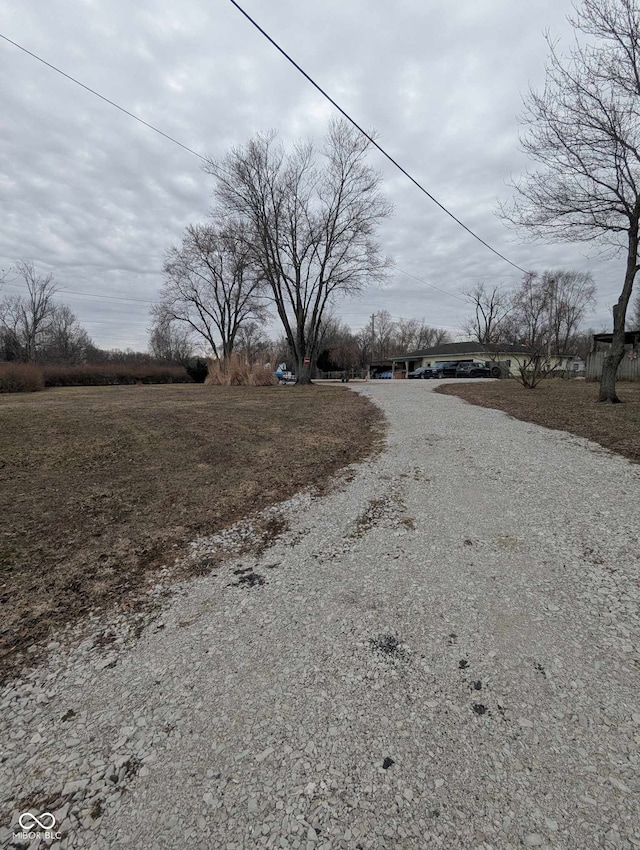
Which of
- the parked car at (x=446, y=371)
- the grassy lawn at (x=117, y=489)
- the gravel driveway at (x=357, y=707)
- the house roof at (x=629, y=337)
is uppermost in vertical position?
the house roof at (x=629, y=337)

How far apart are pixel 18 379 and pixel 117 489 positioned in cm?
2137

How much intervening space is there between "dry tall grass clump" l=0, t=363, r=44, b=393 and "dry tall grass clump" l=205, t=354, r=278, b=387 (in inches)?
383

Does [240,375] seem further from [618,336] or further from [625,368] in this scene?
[625,368]

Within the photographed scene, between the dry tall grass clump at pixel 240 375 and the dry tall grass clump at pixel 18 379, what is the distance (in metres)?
9.73

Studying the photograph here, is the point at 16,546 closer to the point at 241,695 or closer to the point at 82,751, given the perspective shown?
the point at 82,751

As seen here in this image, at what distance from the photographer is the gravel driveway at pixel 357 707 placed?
1207mm

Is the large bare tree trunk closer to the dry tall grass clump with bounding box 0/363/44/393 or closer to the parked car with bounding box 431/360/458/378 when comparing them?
the dry tall grass clump with bounding box 0/363/44/393

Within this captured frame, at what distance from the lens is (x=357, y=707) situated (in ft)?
5.31

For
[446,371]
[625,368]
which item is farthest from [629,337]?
[446,371]

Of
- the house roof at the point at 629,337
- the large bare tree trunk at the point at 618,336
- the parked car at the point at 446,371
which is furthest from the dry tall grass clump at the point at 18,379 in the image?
the parked car at the point at 446,371

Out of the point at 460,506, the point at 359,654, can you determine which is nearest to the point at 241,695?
the point at 359,654

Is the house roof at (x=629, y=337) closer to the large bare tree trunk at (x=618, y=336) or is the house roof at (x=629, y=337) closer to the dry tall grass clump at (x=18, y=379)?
the large bare tree trunk at (x=618, y=336)

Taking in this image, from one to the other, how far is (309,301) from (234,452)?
2109cm

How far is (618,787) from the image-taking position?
1263 mm
